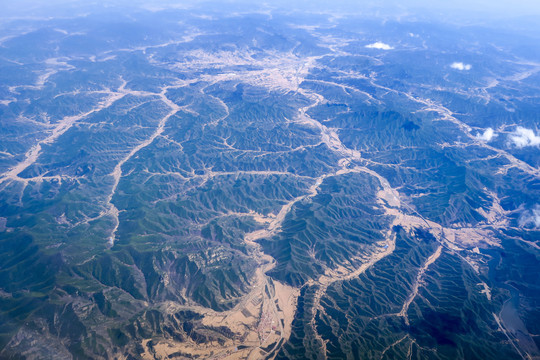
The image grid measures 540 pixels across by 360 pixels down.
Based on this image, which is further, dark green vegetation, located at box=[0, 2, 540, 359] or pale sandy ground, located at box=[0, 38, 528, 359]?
dark green vegetation, located at box=[0, 2, 540, 359]

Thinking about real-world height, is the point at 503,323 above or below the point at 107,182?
above

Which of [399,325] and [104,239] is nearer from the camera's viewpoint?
[399,325]

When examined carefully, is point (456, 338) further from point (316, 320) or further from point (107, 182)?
point (107, 182)

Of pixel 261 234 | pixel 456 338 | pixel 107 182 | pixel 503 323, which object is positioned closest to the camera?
pixel 456 338

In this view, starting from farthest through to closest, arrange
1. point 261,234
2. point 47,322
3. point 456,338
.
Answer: point 261,234 → point 456,338 → point 47,322

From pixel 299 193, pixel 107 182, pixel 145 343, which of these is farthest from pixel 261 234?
pixel 107 182

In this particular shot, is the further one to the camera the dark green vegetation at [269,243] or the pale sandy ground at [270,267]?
the dark green vegetation at [269,243]

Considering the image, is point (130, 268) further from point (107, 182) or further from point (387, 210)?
point (387, 210)

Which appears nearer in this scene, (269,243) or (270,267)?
(270,267)

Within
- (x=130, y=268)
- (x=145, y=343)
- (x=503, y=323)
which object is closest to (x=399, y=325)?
(x=503, y=323)
